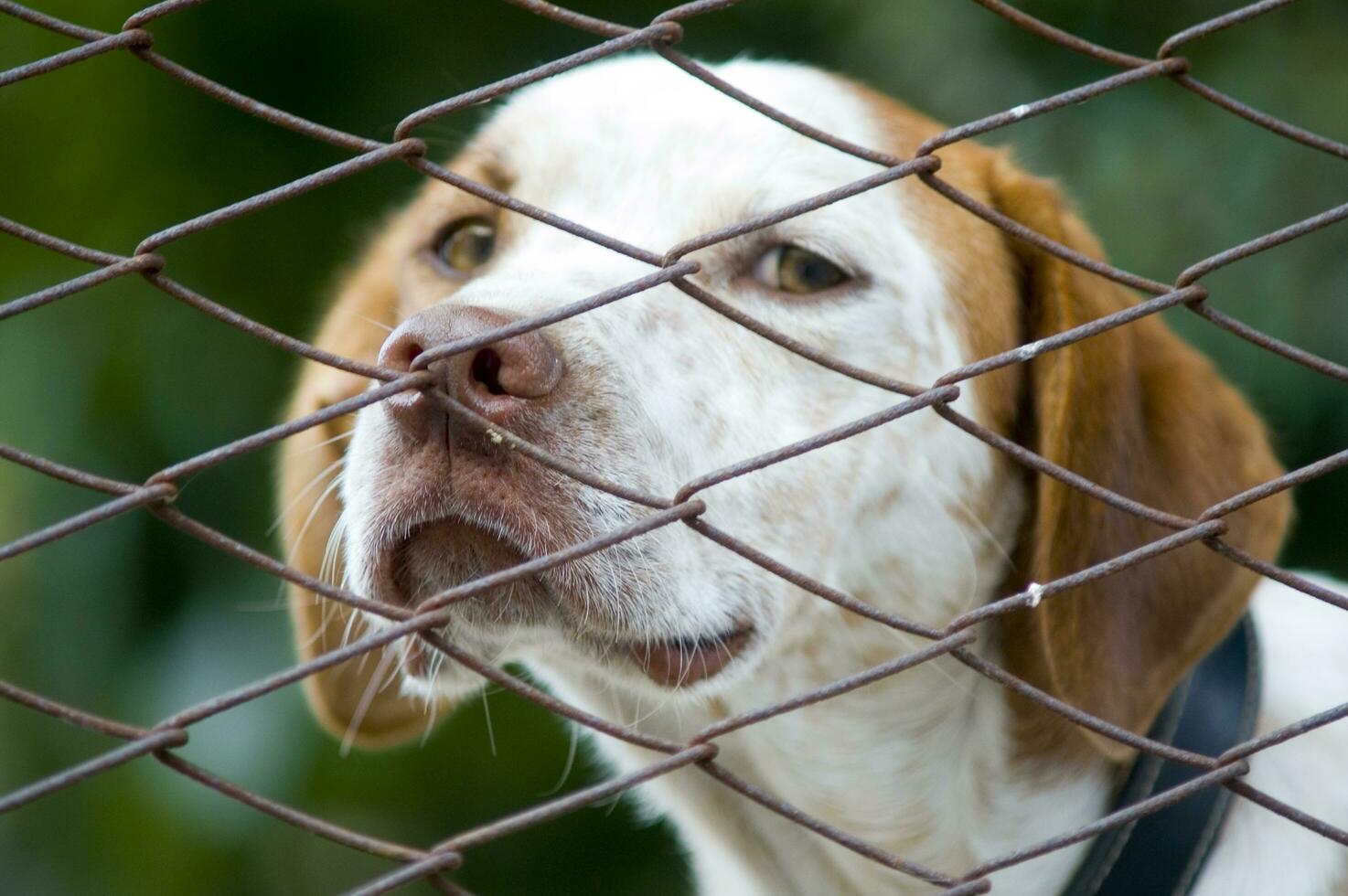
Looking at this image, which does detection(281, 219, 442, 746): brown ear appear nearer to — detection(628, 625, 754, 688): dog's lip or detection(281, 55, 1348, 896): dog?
detection(281, 55, 1348, 896): dog

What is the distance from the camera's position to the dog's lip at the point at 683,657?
1723mm

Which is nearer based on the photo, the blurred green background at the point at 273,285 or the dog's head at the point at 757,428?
the dog's head at the point at 757,428

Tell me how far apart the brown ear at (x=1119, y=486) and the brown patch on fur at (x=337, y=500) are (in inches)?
36.1

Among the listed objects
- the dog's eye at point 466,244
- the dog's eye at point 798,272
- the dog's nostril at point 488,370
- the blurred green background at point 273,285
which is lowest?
the blurred green background at point 273,285

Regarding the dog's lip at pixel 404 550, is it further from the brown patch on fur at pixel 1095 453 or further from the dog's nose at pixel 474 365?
the brown patch on fur at pixel 1095 453

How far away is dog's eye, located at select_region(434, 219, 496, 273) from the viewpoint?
2.34 m

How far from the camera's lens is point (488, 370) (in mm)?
1451

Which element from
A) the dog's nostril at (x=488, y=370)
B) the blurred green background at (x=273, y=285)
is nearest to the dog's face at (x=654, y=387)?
the dog's nostril at (x=488, y=370)

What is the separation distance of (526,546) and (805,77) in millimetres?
1207

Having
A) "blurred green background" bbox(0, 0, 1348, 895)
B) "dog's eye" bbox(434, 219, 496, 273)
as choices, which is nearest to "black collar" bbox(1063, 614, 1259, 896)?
"dog's eye" bbox(434, 219, 496, 273)

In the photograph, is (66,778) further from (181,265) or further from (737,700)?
(181,265)

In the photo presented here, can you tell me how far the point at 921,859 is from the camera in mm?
2082

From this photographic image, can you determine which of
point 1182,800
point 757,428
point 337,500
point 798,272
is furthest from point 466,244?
point 1182,800

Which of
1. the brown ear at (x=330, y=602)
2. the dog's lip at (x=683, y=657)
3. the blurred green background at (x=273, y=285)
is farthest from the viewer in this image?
the blurred green background at (x=273, y=285)
